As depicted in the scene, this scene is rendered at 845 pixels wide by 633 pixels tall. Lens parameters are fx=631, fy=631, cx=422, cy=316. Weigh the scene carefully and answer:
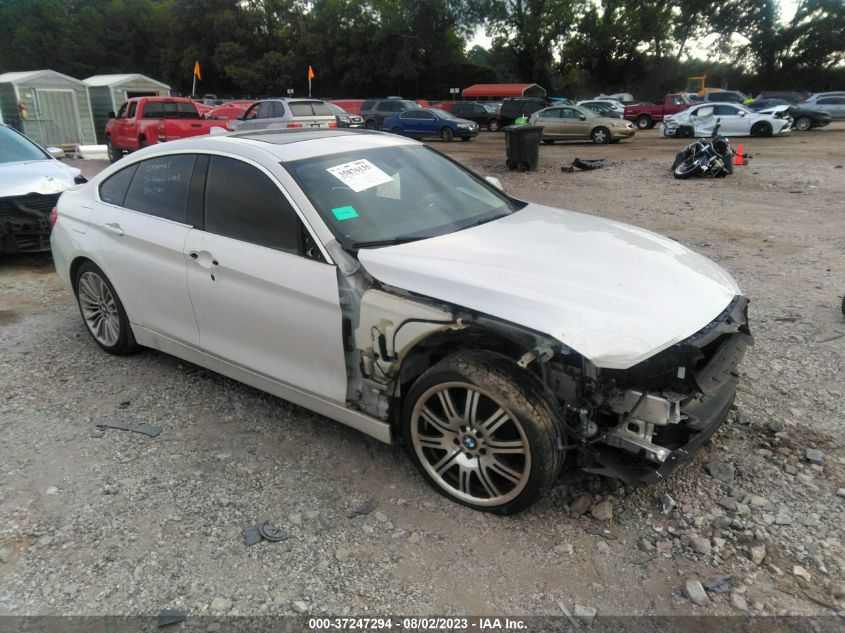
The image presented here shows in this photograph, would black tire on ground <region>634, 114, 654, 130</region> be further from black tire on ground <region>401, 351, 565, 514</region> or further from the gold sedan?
black tire on ground <region>401, 351, 565, 514</region>

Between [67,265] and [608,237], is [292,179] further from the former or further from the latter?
[67,265]

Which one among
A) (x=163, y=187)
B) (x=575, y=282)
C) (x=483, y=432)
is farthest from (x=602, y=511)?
(x=163, y=187)

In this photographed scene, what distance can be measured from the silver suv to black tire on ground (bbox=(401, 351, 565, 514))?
16.5 metres

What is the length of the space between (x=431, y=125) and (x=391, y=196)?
25066mm

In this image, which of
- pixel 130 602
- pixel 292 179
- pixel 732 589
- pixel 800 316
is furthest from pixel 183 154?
pixel 800 316

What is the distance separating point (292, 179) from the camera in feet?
11.2

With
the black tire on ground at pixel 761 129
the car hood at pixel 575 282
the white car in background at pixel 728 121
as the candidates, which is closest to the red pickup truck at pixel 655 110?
the white car in background at pixel 728 121

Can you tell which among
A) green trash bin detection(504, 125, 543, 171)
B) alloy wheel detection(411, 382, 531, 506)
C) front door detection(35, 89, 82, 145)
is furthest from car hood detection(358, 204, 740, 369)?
front door detection(35, 89, 82, 145)

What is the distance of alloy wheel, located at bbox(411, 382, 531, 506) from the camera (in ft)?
9.20

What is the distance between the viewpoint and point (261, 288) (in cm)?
340

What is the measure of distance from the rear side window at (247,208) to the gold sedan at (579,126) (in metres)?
22.3

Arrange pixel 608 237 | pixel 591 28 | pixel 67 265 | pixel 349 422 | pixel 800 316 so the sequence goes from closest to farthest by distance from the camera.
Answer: pixel 349 422 < pixel 608 237 < pixel 67 265 < pixel 800 316 < pixel 591 28

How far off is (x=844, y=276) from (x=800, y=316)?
1.66 metres

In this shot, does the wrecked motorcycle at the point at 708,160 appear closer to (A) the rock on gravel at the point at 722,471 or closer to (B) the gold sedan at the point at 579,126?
(B) the gold sedan at the point at 579,126
